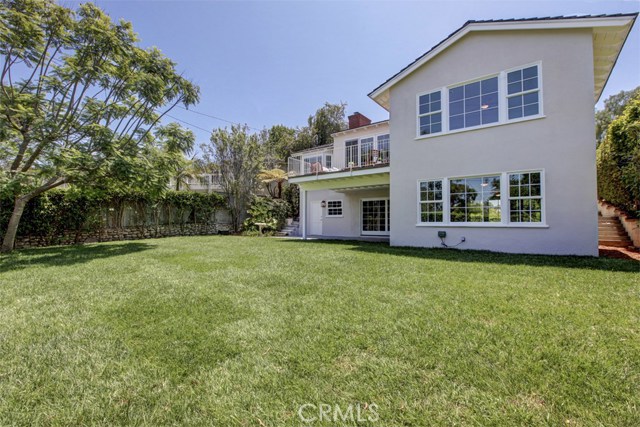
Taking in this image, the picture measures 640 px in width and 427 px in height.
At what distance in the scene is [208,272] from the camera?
6.32 metres

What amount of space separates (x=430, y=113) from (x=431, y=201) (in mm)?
3212

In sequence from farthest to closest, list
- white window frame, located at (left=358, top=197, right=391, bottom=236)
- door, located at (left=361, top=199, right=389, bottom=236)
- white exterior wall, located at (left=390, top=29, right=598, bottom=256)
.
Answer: door, located at (left=361, top=199, right=389, bottom=236) → white window frame, located at (left=358, top=197, right=391, bottom=236) → white exterior wall, located at (left=390, top=29, right=598, bottom=256)

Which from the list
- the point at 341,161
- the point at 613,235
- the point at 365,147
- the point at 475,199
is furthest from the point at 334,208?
the point at 613,235

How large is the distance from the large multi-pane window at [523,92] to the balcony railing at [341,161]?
5.08 meters

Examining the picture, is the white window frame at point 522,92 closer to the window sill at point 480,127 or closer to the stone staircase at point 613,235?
the window sill at point 480,127

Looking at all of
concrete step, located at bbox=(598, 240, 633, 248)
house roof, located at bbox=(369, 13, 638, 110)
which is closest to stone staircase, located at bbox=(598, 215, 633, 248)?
concrete step, located at bbox=(598, 240, 633, 248)

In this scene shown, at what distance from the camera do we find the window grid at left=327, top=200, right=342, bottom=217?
57.4ft

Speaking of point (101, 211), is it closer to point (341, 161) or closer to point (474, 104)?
point (341, 161)

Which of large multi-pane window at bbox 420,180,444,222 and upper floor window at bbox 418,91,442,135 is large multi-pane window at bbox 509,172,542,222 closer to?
large multi-pane window at bbox 420,180,444,222

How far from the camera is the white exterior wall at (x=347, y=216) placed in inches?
651

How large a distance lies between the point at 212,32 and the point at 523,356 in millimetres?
15641

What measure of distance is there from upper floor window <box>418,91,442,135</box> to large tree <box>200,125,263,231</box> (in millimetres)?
12292

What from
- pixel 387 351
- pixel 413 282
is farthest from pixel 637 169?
pixel 387 351

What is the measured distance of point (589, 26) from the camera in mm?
7773
